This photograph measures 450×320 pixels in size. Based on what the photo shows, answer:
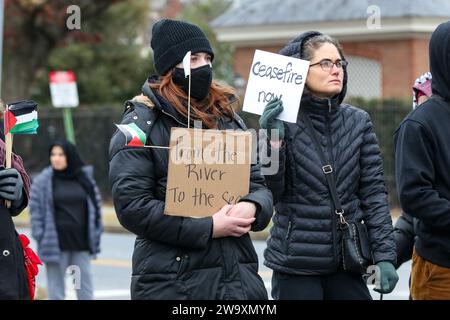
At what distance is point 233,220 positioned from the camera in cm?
482

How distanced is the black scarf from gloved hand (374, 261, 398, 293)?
5.41 m

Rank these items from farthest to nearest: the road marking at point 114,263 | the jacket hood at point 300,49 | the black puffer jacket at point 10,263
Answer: the road marking at point 114,263 → the jacket hood at point 300,49 → the black puffer jacket at point 10,263

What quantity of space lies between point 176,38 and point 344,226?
4.33 ft

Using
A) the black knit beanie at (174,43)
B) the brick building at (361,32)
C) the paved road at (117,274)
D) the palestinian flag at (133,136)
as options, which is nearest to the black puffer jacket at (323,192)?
the black knit beanie at (174,43)

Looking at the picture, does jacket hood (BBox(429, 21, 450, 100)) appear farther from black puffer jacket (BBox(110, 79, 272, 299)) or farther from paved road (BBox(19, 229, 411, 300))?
paved road (BBox(19, 229, 411, 300))

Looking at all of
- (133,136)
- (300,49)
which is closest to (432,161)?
(300,49)

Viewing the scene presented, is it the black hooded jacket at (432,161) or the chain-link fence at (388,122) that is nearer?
the black hooded jacket at (432,161)

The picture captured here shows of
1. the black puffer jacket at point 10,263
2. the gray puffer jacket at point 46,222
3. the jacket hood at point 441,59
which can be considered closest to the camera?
the black puffer jacket at point 10,263

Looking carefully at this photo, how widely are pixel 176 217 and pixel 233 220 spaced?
0.26m

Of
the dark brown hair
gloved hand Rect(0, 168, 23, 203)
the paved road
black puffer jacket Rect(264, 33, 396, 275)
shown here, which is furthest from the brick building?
gloved hand Rect(0, 168, 23, 203)

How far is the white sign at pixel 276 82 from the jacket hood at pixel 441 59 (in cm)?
65

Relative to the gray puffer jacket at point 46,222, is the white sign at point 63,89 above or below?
above

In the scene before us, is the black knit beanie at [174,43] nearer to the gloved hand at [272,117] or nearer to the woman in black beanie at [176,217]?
the woman in black beanie at [176,217]

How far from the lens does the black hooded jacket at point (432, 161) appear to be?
17.2ft
